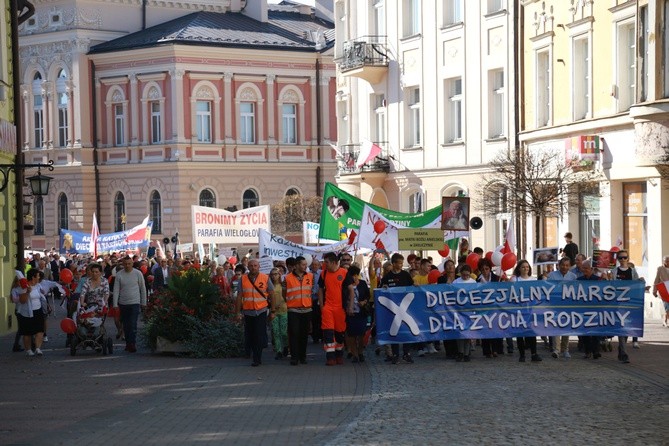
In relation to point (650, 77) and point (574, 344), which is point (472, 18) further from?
point (574, 344)

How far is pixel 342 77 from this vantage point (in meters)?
45.7

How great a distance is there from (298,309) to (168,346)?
2.78 metres

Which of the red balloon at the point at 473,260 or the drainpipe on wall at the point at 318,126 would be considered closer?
the red balloon at the point at 473,260

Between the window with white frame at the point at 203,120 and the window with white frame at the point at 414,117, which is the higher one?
the window with white frame at the point at 203,120

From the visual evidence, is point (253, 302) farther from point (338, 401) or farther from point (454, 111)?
point (454, 111)

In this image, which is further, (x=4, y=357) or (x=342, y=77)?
(x=342, y=77)

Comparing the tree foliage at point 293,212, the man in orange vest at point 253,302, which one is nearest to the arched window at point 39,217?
the tree foliage at point 293,212

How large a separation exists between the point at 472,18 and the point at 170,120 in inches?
1067

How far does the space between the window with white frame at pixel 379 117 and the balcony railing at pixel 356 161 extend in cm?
38

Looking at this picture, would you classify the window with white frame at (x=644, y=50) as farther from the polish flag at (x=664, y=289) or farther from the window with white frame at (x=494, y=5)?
the window with white frame at (x=494, y=5)

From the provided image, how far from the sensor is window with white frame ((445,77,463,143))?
3856cm

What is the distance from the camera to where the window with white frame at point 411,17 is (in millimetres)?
40719

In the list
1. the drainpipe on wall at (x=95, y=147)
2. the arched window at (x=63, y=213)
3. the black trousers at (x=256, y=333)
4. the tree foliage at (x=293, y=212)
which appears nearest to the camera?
the black trousers at (x=256, y=333)

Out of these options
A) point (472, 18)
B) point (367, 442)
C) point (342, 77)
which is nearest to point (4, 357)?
point (367, 442)
